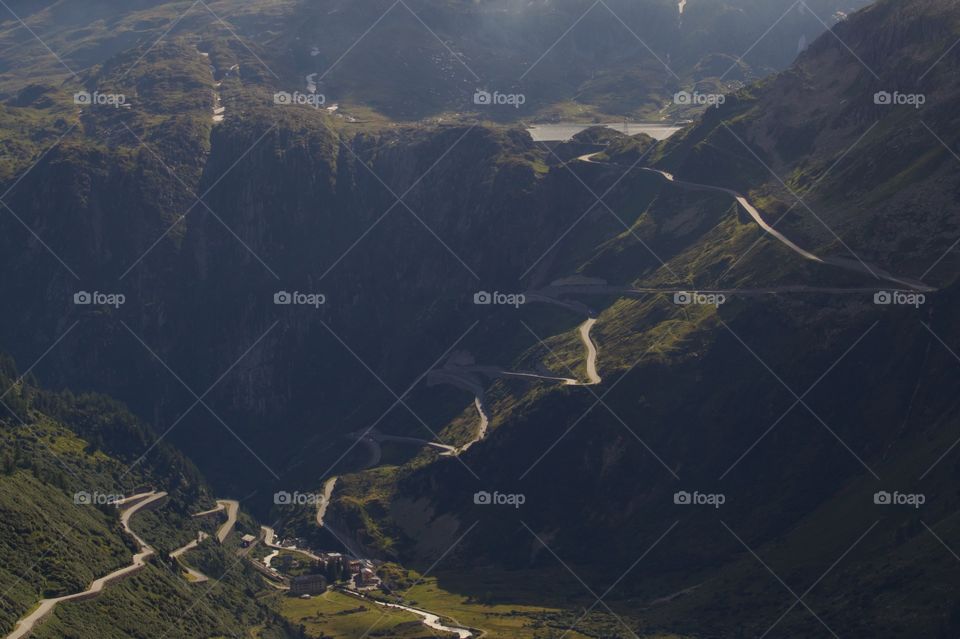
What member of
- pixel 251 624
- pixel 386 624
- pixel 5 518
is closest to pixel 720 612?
pixel 386 624

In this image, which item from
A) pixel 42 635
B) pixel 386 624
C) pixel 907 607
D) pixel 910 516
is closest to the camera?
pixel 42 635

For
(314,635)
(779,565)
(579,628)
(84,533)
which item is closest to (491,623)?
(579,628)

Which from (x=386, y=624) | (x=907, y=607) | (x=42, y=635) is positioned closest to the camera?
(x=42, y=635)

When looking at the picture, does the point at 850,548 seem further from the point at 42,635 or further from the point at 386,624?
the point at 42,635

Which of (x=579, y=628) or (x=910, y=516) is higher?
(x=910, y=516)

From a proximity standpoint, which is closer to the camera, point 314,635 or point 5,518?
point 5,518

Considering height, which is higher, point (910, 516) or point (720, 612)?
point (910, 516)

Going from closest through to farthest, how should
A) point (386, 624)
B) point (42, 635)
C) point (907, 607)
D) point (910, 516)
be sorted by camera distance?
point (42, 635), point (907, 607), point (910, 516), point (386, 624)

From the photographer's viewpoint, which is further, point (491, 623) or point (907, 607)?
point (491, 623)

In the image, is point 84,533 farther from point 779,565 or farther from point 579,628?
point 779,565
